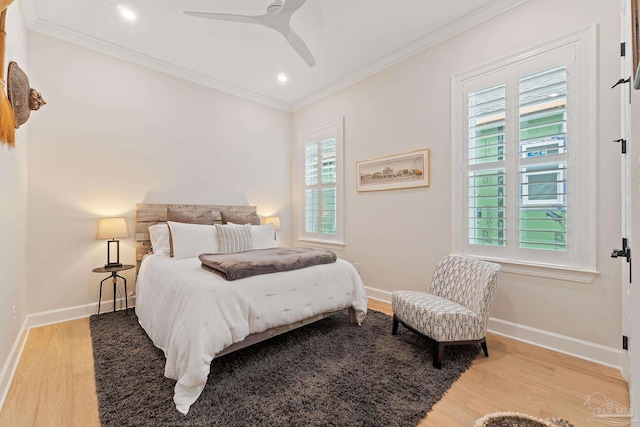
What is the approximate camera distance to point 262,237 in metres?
3.54

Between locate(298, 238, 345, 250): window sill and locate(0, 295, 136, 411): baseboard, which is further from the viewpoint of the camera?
locate(298, 238, 345, 250): window sill

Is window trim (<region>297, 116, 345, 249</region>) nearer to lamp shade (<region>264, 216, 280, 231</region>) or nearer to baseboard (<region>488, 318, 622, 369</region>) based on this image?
lamp shade (<region>264, 216, 280, 231</region>)

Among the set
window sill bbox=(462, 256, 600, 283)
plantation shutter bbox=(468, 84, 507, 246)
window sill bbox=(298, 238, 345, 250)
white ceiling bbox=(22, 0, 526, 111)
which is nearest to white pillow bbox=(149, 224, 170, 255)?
white ceiling bbox=(22, 0, 526, 111)

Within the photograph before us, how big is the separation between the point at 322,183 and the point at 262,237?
1.48 meters

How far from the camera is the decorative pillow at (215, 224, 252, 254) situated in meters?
3.18

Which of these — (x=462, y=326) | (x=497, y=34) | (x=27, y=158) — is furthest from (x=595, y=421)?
(x=27, y=158)

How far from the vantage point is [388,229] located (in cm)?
355

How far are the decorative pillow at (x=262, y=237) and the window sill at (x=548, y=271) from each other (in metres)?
2.45

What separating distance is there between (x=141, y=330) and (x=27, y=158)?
2039 millimetres

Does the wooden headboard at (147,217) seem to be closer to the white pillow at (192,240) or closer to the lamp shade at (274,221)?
the white pillow at (192,240)

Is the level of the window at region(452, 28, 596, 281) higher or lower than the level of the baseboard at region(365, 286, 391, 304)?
higher

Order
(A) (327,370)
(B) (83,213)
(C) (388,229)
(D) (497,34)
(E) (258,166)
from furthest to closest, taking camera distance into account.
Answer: (E) (258,166), (C) (388,229), (B) (83,213), (D) (497,34), (A) (327,370)

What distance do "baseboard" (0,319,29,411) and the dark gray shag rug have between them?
0.45 m

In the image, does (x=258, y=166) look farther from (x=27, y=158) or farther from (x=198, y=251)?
(x=27, y=158)
